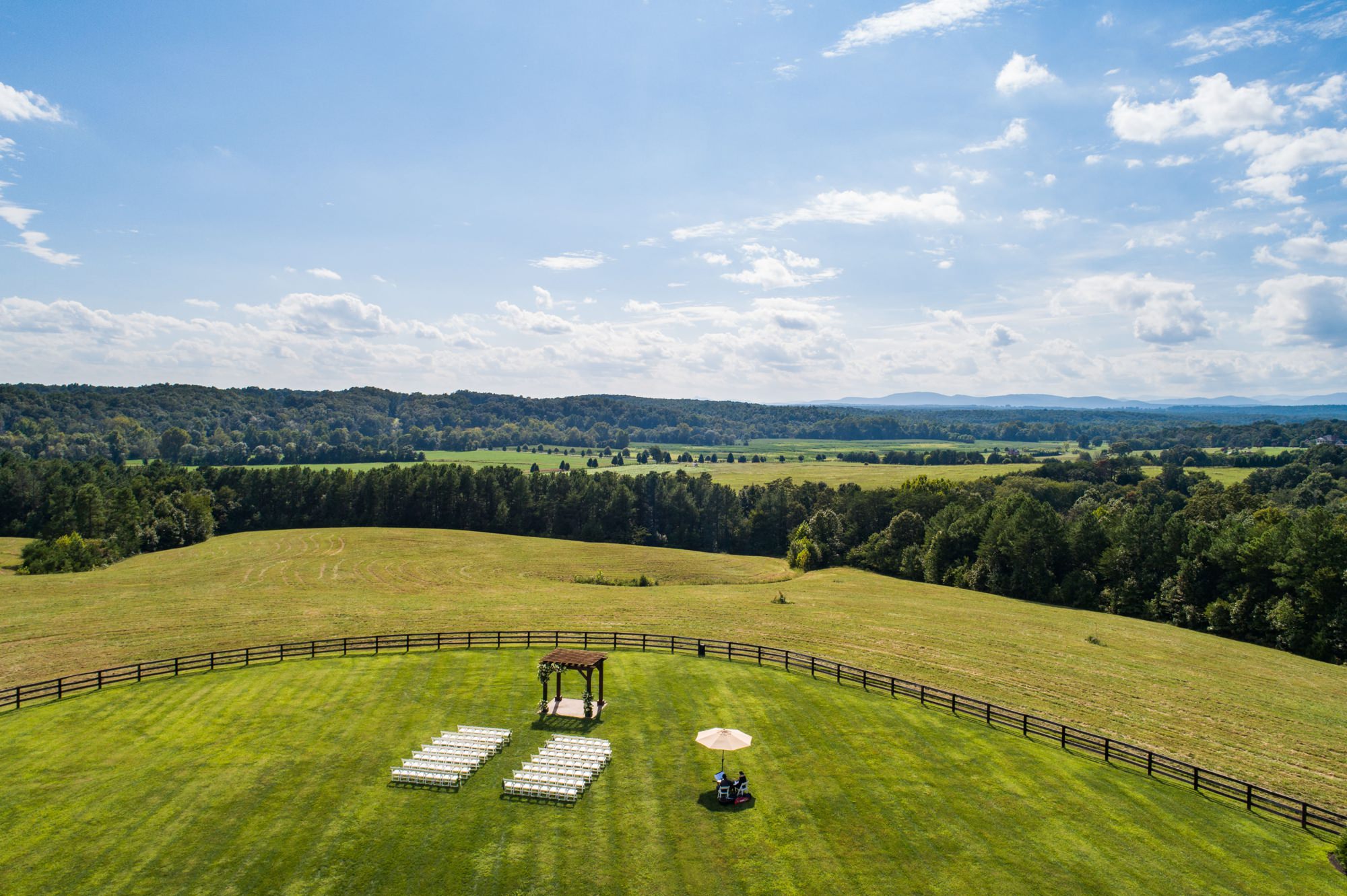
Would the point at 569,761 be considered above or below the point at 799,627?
above

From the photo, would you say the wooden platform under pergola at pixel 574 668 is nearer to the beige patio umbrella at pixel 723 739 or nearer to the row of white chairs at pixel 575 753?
the row of white chairs at pixel 575 753

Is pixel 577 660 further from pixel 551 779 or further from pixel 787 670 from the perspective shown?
pixel 787 670

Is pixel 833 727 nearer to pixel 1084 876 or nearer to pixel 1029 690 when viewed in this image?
pixel 1084 876

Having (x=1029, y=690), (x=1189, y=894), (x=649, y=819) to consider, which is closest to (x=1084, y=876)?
(x=1189, y=894)

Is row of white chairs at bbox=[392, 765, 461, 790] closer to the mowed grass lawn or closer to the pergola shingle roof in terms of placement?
the mowed grass lawn

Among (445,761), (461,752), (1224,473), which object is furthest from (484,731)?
(1224,473)

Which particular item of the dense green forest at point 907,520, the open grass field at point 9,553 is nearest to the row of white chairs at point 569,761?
the dense green forest at point 907,520

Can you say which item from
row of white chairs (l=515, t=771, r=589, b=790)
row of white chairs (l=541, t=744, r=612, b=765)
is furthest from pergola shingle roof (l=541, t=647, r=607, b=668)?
row of white chairs (l=515, t=771, r=589, b=790)

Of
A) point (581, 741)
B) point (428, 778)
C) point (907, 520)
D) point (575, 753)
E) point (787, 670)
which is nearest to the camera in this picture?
point (428, 778)
